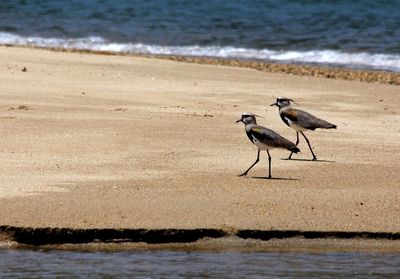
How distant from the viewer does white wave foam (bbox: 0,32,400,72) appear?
Result: 2312cm

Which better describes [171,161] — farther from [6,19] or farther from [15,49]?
[6,19]

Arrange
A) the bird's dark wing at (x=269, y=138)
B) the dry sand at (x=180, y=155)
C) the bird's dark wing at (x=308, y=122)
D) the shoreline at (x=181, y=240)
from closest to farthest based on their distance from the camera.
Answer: the shoreline at (x=181, y=240)
the dry sand at (x=180, y=155)
the bird's dark wing at (x=269, y=138)
the bird's dark wing at (x=308, y=122)

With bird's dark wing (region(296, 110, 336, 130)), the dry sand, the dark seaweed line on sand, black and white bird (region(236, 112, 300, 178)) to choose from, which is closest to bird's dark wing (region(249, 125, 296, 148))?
black and white bird (region(236, 112, 300, 178))

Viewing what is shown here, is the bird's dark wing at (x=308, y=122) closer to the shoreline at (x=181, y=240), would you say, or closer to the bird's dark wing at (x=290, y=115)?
the bird's dark wing at (x=290, y=115)

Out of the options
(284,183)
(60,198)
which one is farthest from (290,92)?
(60,198)

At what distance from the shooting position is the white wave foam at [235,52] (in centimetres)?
2312

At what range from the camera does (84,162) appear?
36.8ft

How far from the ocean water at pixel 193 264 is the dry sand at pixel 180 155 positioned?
0.37m

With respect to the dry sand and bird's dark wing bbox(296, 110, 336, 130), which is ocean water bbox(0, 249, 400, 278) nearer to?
the dry sand

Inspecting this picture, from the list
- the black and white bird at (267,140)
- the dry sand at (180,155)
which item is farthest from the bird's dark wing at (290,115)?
the black and white bird at (267,140)

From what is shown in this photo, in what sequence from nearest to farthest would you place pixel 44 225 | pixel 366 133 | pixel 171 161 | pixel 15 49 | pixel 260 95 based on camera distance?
pixel 44 225 → pixel 171 161 → pixel 366 133 → pixel 260 95 → pixel 15 49

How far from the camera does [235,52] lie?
2488 centimetres

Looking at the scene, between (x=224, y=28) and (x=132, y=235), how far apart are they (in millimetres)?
20748

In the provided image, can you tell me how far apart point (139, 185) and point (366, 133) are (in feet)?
12.5
